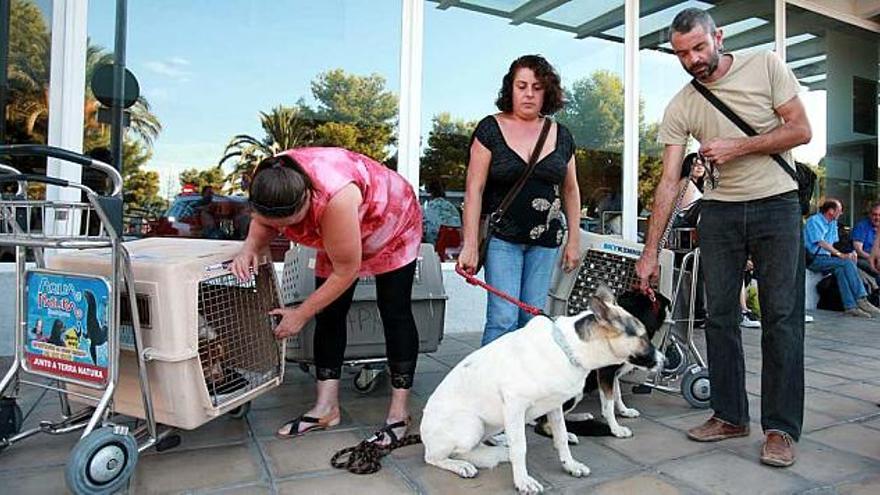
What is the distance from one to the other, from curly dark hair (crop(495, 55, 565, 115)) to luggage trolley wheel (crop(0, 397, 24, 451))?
2343mm

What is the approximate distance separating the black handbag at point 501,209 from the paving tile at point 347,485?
3.16 ft

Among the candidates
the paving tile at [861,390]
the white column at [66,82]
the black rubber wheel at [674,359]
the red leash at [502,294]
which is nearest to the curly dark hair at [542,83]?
the red leash at [502,294]

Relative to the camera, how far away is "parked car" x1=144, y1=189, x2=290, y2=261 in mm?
5188

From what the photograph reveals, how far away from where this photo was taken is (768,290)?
7.66 feet

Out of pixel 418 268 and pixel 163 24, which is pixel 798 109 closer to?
pixel 418 268

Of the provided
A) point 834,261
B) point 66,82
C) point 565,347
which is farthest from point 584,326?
point 834,261

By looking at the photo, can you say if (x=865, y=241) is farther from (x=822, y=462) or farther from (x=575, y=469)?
(x=575, y=469)

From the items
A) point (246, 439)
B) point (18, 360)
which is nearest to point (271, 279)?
point (246, 439)

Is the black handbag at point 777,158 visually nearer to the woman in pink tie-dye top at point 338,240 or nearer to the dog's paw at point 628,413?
the dog's paw at point 628,413

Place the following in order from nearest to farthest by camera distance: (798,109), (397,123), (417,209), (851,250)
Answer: (798,109)
(417,209)
(397,123)
(851,250)

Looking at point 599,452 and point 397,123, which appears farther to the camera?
point 397,123

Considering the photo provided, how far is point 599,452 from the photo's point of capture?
238 cm

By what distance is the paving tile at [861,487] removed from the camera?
6.66ft

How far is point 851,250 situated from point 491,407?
7.20 meters
